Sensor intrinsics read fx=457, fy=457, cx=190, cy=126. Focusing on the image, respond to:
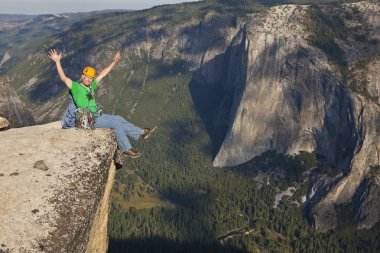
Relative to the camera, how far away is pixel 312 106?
653 feet

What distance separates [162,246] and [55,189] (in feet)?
375

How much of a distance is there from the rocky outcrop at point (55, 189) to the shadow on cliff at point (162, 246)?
99.5m

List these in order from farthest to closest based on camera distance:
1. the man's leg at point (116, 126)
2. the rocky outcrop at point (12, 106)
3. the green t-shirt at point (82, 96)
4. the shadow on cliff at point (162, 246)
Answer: the rocky outcrop at point (12, 106), the shadow on cliff at point (162, 246), the green t-shirt at point (82, 96), the man's leg at point (116, 126)

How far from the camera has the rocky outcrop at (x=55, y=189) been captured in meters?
19.3

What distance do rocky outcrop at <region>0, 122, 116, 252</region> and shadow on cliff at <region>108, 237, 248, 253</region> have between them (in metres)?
99.5

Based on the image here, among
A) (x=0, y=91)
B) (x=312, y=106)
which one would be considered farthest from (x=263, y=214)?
(x=0, y=91)

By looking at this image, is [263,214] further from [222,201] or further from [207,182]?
[207,182]

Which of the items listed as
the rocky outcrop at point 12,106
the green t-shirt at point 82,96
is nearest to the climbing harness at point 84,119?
the green t-shirt at point 82,96

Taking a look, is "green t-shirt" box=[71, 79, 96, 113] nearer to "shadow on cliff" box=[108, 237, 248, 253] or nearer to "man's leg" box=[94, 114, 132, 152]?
"man's leg" box=[94, 114, 132, 152]

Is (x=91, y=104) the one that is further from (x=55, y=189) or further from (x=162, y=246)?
(x=162, y=246)

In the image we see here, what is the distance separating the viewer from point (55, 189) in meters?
21.3

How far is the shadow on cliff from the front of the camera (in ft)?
411

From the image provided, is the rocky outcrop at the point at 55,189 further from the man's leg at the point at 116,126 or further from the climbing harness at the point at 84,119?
the climbing harness at the point at 84,119

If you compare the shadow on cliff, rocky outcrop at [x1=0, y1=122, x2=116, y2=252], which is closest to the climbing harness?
rocky outcrop at [x1=0, y1=122, x2=116, y2=252]
